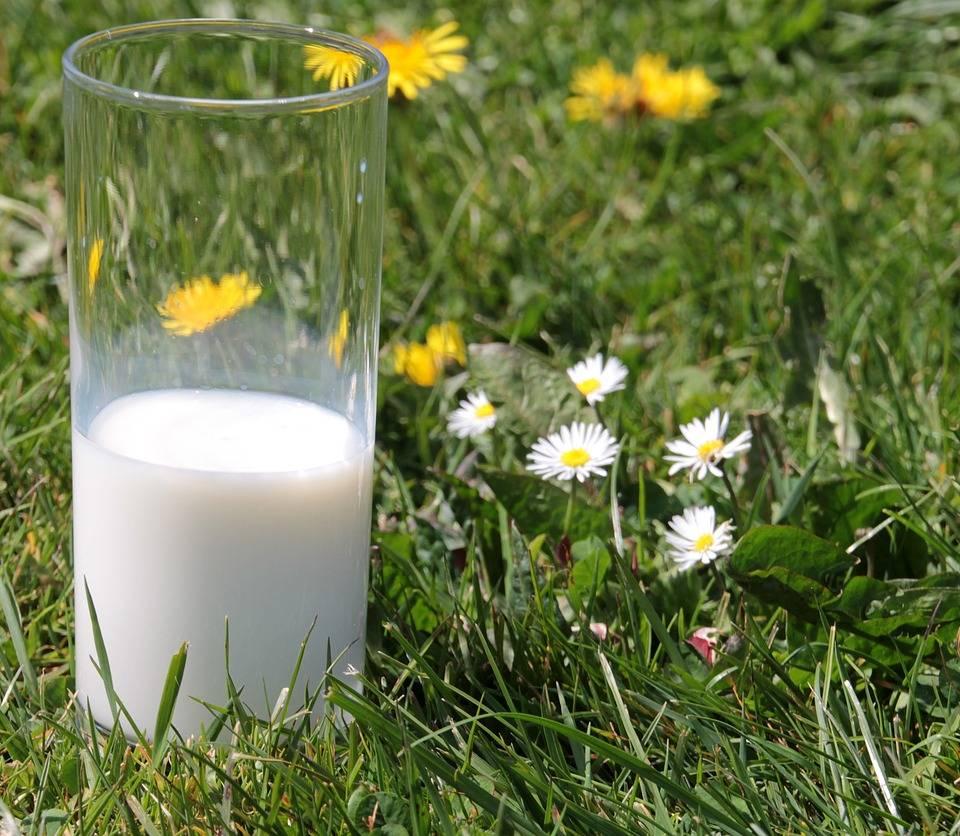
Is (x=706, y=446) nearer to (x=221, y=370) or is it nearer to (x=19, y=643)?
(x=221, y=370)

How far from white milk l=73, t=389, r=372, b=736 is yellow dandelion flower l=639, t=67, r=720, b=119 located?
1.59 meters

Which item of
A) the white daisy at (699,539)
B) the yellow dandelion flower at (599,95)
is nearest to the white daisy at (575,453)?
the white daisy at (699,539)

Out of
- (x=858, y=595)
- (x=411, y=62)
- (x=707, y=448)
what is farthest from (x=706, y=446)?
(x=411, y=62)

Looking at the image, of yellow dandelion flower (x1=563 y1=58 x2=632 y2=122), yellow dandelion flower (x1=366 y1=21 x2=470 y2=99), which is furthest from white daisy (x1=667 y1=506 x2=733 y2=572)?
yellow dandelion flower (x1=563 y1=58 x2=632 y2=122)

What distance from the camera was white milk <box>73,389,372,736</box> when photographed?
A: 4.28 feet

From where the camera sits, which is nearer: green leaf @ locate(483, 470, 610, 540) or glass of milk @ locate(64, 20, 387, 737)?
glass of milk @ locate(64, 20, 387, 737)

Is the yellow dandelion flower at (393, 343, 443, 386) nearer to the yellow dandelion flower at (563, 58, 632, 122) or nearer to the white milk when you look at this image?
the white milk

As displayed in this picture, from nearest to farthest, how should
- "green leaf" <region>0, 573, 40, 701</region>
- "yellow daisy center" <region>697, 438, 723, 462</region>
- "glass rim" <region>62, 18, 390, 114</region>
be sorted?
"glass rim" <region>62, 18, 390, 114</region> < "green leaf" <region>0, 573, 40, 701</region> < "yellow daisy center" <region>697, 438, 723, 462</region>

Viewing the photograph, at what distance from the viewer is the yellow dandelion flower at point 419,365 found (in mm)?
2080

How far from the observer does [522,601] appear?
155 cm

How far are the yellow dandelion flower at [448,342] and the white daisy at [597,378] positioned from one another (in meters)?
0.32

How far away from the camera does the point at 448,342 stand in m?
2.18

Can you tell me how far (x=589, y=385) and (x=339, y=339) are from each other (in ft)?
1.65

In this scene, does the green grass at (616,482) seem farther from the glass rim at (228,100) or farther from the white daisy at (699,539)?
the glass rim at (228,100)
